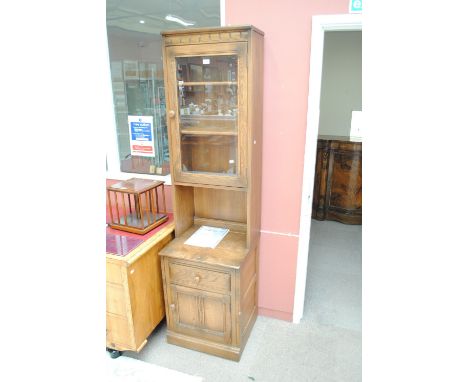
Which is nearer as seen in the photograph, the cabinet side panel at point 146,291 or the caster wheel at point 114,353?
the cabinet side panel at point 146,291

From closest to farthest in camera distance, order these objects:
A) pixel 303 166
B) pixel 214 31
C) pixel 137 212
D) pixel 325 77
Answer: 1. pixel 214 31
2. pixel 303 166
3. pixel 137 212
4. pixel 325 77

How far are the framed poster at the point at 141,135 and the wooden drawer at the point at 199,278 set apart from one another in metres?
1.01

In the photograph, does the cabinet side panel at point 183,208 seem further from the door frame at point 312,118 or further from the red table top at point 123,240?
the door frame at point 312,118

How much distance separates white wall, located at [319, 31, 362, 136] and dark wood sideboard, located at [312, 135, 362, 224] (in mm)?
267

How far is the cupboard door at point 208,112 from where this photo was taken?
1796 mm

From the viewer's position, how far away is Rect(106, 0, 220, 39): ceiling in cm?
212

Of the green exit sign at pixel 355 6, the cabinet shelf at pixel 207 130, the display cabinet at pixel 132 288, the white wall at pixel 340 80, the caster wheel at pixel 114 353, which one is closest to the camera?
the green exit sign at pixel 355 6

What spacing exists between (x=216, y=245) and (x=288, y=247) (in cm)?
55

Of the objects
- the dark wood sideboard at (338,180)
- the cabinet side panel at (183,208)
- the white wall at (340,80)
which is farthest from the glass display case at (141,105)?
the white wall at (340,80)

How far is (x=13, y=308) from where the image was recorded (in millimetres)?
268

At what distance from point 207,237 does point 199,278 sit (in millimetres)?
325

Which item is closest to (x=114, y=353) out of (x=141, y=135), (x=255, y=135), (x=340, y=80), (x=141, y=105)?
(x=141, y=135)
